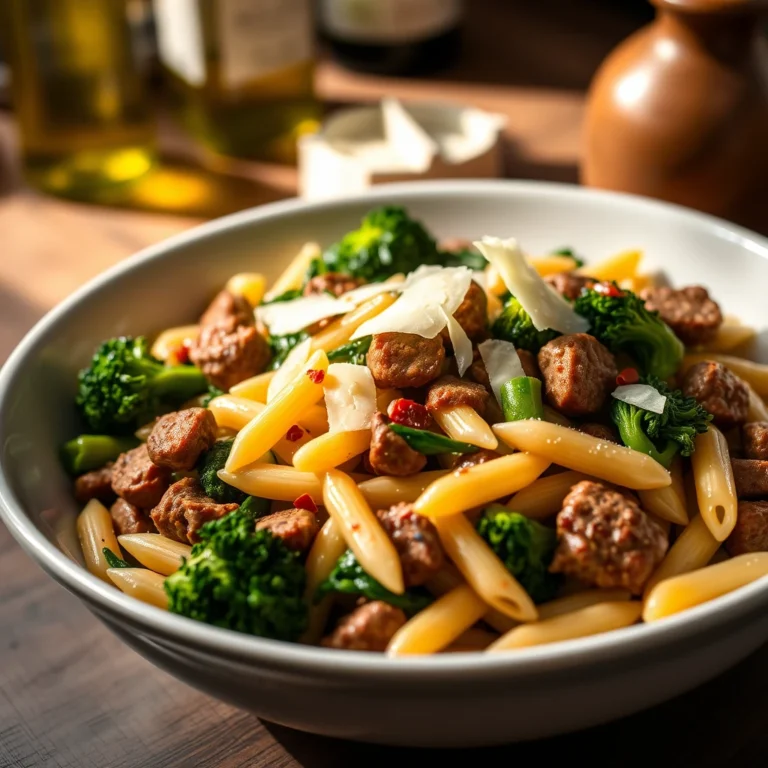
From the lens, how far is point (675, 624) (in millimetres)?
1537

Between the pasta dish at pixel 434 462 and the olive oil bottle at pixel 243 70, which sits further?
the olive oil bottle at pixel 243 70

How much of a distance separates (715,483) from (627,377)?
31cm

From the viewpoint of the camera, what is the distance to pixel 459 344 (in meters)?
2.12

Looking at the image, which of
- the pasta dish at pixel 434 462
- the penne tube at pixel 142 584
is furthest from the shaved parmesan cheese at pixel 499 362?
the penne tube at pixel 142 584

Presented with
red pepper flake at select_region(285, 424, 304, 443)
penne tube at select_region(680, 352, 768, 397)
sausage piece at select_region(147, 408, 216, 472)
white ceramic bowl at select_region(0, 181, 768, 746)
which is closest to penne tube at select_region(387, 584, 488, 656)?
white ceramic bowl at select_region(0, 181, 768, 746)

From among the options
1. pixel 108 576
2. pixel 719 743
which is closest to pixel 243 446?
pixel 108 576

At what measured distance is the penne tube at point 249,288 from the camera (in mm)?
2666

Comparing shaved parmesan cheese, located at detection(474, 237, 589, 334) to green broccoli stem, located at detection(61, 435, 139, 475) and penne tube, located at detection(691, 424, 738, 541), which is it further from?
green broccoli stem, located at detection(61, 435, 139, 475)

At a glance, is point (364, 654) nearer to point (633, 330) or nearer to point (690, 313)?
point (633, 330)

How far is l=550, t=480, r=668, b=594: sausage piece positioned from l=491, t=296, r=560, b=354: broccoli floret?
44cm

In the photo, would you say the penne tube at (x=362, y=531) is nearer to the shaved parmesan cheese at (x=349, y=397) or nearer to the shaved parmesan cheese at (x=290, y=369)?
the shaved parmesan cheese at (x=349, y=397)

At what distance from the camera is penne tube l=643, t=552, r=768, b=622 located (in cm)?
175

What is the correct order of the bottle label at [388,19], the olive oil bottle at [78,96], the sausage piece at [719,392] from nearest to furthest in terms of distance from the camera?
the sausage piece at [719,392], the olive oil bottle at [78,96], the bottle label at [388,19]

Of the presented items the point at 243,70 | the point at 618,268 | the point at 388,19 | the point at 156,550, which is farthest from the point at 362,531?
the point at 388,19
